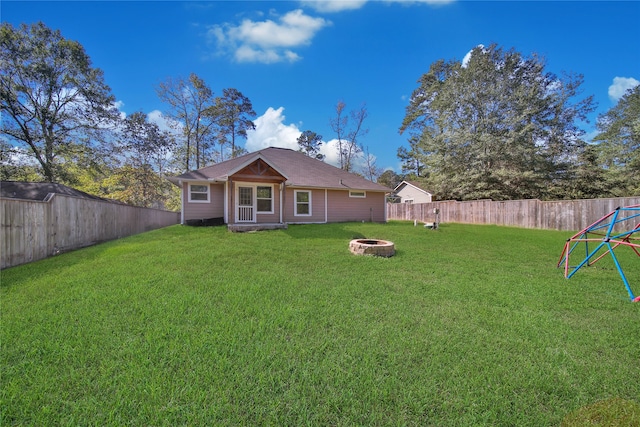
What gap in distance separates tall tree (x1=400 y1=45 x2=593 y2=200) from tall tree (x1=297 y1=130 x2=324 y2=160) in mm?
18035

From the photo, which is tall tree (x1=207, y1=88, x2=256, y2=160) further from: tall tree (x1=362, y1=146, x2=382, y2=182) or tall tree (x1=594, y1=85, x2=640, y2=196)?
tall tree (x1=594, y1=85, x2=640, y2=196)

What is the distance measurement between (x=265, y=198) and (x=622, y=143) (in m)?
24.0

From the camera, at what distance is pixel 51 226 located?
6.82 meters

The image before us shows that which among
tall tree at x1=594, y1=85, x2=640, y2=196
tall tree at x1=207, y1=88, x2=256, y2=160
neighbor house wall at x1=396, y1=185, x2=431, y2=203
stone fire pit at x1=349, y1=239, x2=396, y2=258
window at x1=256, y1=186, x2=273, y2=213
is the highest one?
tall tree at x1=207, y1=88, x2=256, y2=160

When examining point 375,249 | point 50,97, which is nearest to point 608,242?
point 375,249

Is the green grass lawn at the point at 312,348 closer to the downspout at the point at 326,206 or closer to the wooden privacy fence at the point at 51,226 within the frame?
the wooden privacy fence at the point at 51,226

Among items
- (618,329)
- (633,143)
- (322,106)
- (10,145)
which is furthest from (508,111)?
(10,145)

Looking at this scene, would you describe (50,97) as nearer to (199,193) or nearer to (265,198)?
(199,193)

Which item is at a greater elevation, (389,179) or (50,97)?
(50,97)

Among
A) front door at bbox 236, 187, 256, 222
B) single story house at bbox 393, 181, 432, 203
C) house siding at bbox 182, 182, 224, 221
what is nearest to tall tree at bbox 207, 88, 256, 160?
house siding at bbox 182, 182, 224, 221

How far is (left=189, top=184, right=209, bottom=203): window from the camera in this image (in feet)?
40.4

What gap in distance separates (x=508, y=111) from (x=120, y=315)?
84.7ft

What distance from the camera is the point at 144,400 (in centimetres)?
199

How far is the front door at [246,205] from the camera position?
1245 cm
